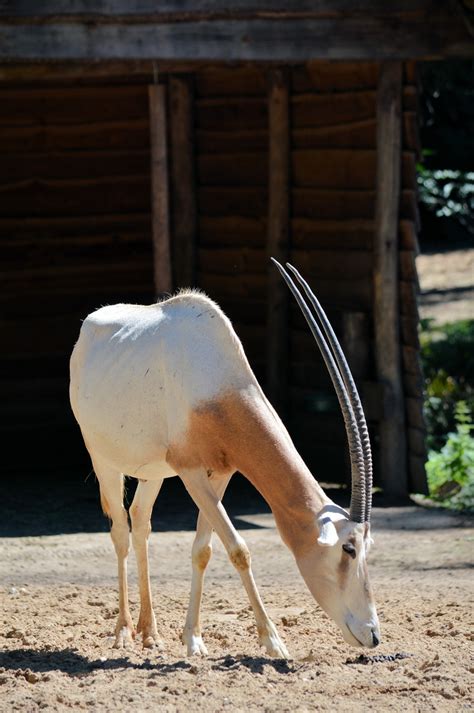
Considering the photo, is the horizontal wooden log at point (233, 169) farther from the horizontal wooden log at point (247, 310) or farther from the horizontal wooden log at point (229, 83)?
the horizontal wooden log at point (247, 310)

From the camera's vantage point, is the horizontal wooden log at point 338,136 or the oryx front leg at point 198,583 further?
the horizontal wooden log at point 338,136

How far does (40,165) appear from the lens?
37.3ft

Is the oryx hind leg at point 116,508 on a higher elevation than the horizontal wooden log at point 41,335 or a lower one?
higher

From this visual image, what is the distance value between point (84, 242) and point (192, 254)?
1203 mm

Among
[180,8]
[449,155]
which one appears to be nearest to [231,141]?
[180,8]

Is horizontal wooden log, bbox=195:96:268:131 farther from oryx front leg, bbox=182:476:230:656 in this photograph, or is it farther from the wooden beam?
oryx front leg, bbox=182:476:230:656

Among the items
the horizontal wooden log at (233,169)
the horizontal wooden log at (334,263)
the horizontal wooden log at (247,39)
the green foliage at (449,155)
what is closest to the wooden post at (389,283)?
the horizontal wooden log at (334,263)

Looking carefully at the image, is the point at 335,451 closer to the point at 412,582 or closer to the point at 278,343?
the point at 278,343

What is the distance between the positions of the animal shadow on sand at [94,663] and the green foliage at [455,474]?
4483 millimetres

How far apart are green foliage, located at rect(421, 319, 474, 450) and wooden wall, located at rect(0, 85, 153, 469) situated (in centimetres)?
336

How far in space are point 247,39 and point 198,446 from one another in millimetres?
3933

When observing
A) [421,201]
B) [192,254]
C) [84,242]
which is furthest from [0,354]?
[421,201]

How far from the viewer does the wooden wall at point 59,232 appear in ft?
37.1

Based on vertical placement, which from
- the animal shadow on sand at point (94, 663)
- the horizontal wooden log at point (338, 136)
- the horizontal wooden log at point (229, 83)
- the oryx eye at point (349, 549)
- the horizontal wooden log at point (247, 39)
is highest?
the horizontal wooden log at point (247, 39)
